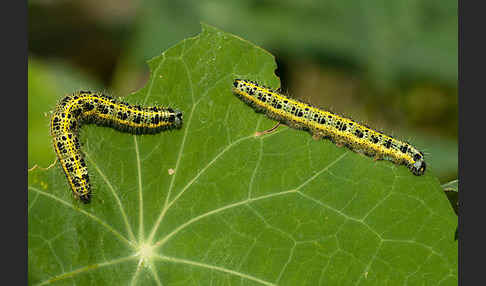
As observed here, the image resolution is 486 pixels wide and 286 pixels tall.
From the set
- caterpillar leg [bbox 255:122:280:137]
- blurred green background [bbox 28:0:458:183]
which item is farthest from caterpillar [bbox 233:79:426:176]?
blurred green background [bbox 28:0:458:183]

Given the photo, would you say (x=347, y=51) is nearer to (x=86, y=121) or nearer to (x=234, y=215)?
(x=234, y=215)

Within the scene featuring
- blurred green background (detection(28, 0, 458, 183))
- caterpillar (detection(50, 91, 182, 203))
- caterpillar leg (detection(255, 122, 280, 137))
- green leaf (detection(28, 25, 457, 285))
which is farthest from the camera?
blurred green background (detection(28, 0, 458, 183))

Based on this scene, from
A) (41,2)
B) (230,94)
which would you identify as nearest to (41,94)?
(41,2)

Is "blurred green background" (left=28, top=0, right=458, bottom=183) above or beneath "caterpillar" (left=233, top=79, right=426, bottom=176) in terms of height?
above

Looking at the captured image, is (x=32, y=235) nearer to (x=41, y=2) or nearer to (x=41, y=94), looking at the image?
(x=41, y=94)

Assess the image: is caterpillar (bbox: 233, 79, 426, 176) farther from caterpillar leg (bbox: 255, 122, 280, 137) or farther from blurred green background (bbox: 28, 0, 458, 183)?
blurred green background (bbox: 28, 0, 458, 183)

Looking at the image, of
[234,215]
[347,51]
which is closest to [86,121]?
[234,215]
